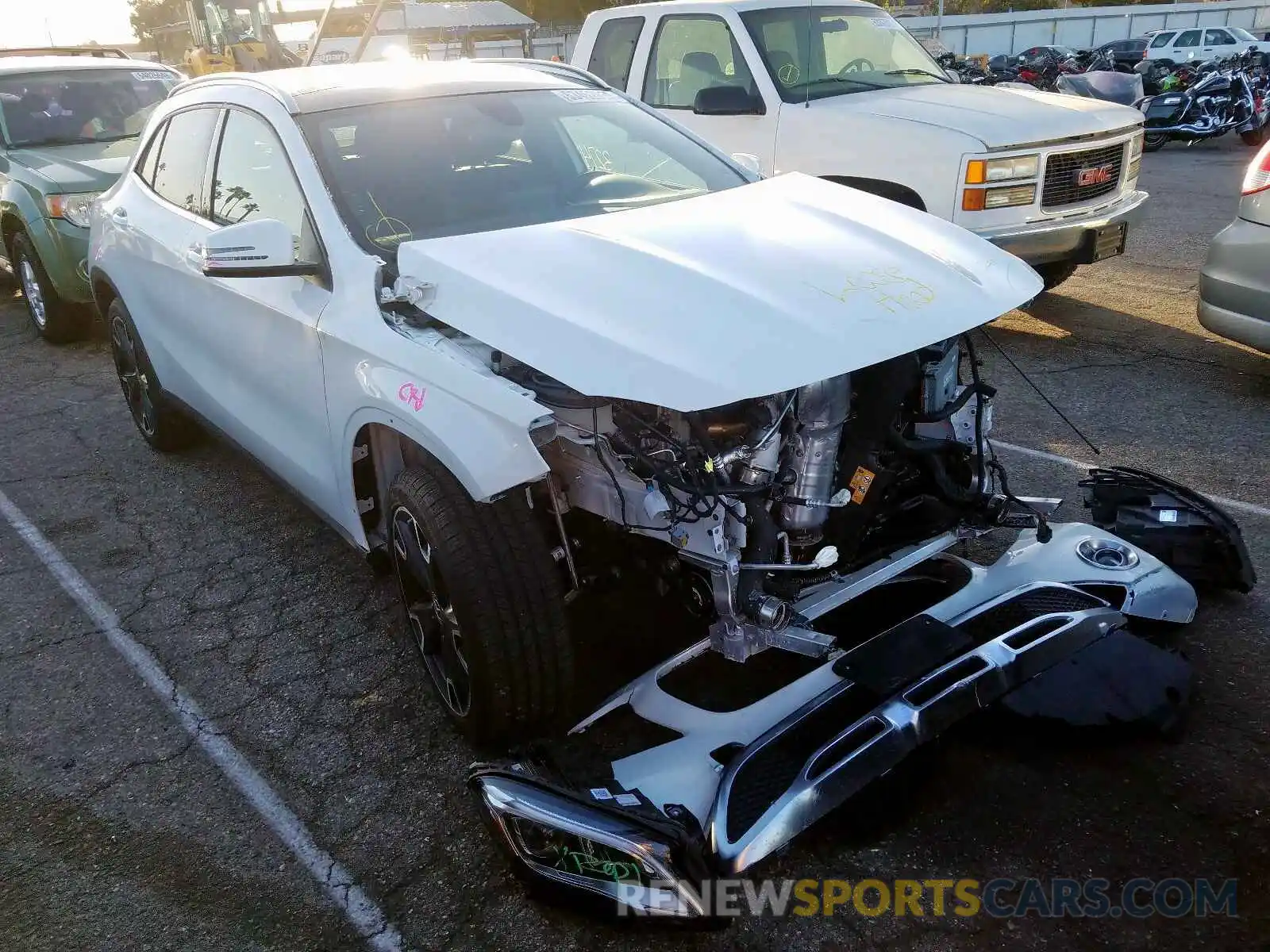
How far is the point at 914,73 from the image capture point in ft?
23.7

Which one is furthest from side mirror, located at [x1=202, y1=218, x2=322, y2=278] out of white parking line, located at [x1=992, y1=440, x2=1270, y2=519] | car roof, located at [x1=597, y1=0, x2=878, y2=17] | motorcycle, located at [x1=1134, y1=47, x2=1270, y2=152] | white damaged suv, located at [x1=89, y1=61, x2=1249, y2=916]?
motorcycle, located at [x1=1134, y1=47, x2=1270, y2=152]

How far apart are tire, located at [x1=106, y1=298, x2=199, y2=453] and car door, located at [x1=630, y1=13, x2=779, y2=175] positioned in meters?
3.63

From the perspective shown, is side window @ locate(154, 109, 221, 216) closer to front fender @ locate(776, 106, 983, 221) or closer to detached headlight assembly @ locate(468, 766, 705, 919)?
detached headlight assembly @ locate(468, 766, 705, 919)

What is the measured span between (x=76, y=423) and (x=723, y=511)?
4987 millimetres

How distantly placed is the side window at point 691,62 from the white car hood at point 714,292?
13.4 feet

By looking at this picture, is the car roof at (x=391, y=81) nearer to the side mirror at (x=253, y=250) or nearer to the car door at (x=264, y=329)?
the car door at (x=264, y=329)

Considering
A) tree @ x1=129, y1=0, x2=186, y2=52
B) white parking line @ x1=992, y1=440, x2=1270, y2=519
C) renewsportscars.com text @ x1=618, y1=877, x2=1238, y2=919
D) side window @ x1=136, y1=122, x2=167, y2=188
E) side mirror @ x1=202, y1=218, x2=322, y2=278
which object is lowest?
white parking line @ x1=992, y1=440, x2=1270, y2=519

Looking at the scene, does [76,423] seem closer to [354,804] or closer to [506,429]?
[354,804]

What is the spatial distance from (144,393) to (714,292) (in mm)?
3694

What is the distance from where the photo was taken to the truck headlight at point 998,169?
233 inches

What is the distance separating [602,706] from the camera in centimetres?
275

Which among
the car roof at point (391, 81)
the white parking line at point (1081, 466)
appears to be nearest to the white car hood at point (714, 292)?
the car roof at point (391, 81)

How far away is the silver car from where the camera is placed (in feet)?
16.2

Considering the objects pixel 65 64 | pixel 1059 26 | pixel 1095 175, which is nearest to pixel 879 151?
pixel 1095 175
